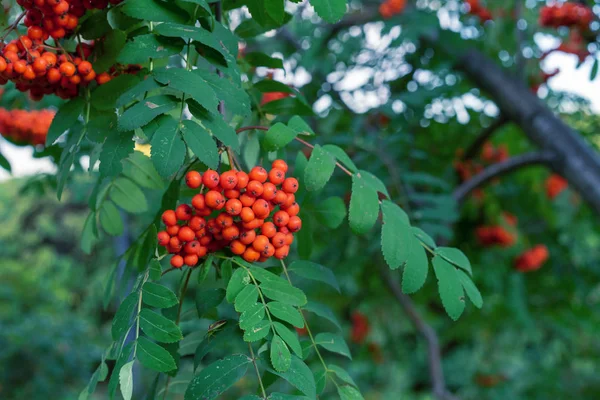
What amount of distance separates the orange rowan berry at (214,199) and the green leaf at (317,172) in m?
0.14

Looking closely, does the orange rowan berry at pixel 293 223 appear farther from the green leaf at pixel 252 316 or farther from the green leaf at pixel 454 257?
the green leaf at pixel 454 257

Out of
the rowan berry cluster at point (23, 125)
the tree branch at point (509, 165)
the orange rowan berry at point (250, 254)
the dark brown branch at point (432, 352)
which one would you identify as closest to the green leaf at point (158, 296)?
the orange rowan berry at point (250, 254)

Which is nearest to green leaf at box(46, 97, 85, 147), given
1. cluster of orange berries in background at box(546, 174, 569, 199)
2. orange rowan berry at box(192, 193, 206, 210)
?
orange rowan berry at box(192, 193, 206, 210)

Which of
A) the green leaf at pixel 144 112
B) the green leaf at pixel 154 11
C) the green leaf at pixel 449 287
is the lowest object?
the green leaf at pixel 449 287

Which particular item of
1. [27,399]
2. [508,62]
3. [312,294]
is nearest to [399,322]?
[312,294]

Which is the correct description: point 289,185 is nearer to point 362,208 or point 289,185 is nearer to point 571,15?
point 362,208

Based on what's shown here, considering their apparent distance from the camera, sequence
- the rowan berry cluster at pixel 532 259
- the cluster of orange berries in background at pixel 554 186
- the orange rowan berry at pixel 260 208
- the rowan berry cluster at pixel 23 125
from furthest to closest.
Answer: the cluster of orange berries in background at pixel 554 186, the rowan berry cluster at pixel 532 259, the rowan berry cluster at pixel 23 125, the orange rowan berry at pixel 260 208

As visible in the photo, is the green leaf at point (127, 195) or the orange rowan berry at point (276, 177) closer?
the orange rowan berry at point (276, 177)

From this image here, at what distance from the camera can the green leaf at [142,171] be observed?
1131 millimetres

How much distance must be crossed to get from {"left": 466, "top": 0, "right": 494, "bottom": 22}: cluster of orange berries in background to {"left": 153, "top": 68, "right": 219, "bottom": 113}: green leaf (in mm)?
2194

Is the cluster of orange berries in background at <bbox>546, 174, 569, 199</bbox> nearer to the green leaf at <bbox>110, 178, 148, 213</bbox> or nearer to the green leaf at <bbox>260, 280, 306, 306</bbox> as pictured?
the green leaf at <bbox>110, 178, 148, 213</bbox>

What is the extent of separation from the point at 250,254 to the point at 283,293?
75 mm

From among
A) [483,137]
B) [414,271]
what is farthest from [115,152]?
[483,137]

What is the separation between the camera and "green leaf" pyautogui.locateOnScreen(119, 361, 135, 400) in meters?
0.70
